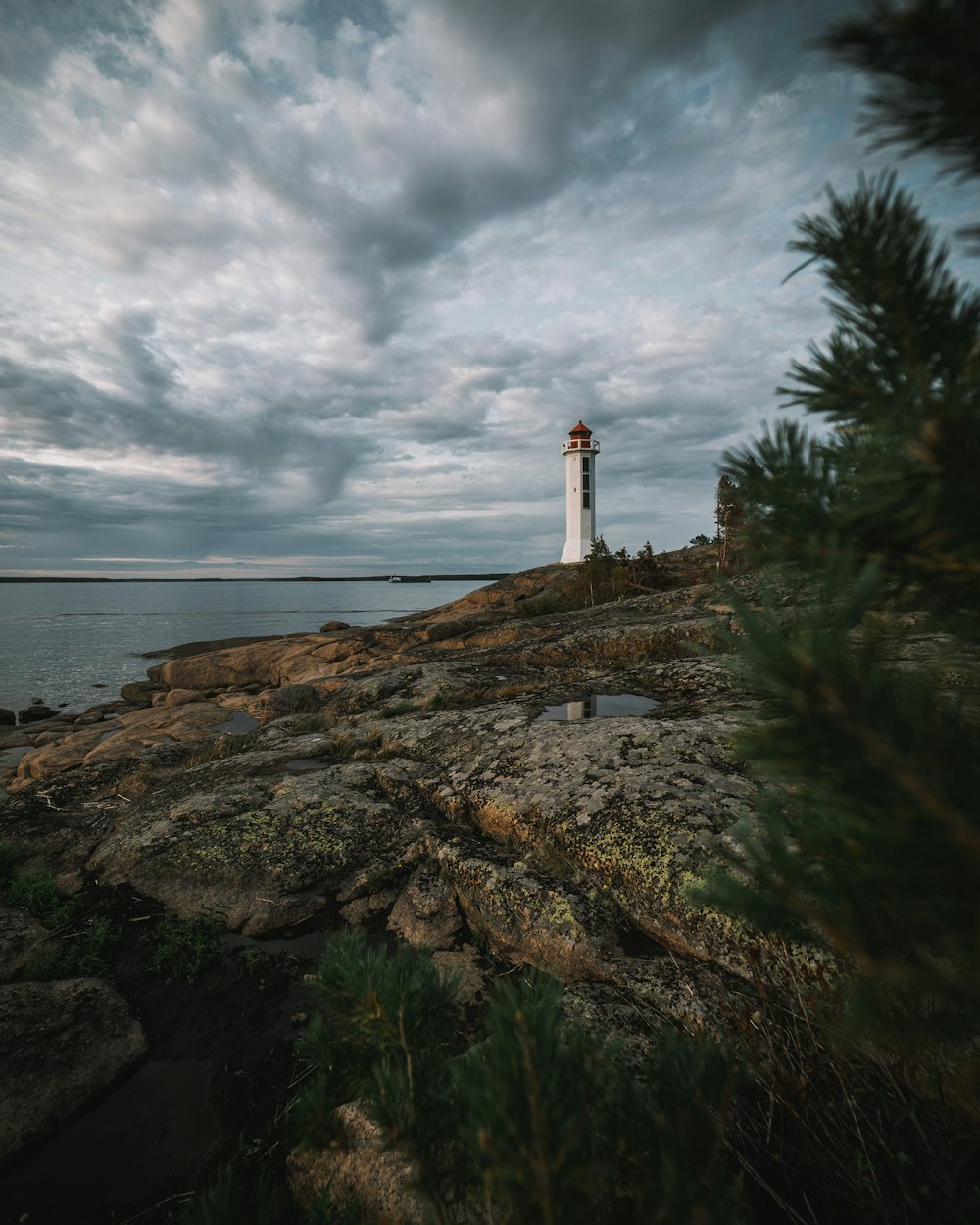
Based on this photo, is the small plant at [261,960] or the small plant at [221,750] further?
the small plant at [221,750]

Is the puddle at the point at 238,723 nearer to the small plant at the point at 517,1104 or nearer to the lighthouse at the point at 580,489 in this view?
the small plant at the point at 517,1104

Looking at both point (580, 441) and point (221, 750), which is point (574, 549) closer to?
point (580, 441)

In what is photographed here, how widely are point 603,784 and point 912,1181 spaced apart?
124 inches

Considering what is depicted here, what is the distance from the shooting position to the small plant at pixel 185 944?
4.18 m

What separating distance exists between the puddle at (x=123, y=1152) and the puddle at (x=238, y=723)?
13206mm

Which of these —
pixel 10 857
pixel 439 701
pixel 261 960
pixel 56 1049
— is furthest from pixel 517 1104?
pixel 439 701

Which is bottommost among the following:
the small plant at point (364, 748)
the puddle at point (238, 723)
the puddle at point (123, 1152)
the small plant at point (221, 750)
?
the puddle at point (238, 723)

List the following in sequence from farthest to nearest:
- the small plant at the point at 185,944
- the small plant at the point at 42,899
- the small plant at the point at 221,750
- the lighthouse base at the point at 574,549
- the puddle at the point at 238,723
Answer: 1. the lighthouse base at the point at 574,549
2. the puddle at the point at 238,723
3. the small plant at the point at 221,750
4. the small plant at the point at 42,899
5. the small plant at the point at 185,944

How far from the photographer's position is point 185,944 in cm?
434

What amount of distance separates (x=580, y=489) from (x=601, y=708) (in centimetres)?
5127

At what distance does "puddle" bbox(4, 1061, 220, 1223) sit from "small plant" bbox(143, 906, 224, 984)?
76cm

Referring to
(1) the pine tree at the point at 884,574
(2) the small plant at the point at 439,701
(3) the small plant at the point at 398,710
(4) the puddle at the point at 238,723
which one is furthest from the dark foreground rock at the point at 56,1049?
(4) the puddle at the point at 238,723

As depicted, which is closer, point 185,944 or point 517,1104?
point 517,1104

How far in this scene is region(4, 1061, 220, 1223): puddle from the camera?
106 inches
